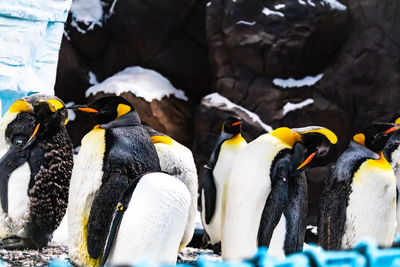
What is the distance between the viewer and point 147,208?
2049 millimetres

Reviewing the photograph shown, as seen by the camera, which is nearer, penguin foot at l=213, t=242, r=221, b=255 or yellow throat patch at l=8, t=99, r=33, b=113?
yellow throat patch at l=8, t=99, r=33, b=113

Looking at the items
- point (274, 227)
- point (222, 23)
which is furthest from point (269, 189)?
point (222, 23)

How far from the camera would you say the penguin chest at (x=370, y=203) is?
2842 mm

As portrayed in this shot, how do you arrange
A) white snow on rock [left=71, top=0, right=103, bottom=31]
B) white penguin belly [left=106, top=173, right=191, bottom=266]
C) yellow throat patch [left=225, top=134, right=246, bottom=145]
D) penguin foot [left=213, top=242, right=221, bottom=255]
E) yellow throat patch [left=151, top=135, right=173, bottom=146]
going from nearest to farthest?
white penguin belly [left=106, top=173, right=191, bottom=266], yellow throat patch [left=151, top=135, right=173, bottom=146], penguin foot [left=213, top=242, right=221, bottom=255], yellow throat patch [left=225, top=134, right=246, bottom=145], white snow on rock [left=71, top=0, right=103, bottom=31]

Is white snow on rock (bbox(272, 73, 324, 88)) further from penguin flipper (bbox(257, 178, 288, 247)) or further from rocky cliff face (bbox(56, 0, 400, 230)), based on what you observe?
penguin flipper (bbox(257, 178, 288, 247))

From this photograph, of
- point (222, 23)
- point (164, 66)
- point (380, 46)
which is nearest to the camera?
point (380, 46)

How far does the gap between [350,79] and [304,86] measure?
1.96 feet

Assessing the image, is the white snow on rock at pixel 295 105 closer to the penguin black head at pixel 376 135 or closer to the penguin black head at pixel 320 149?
the penguin black head at pixel 376 135

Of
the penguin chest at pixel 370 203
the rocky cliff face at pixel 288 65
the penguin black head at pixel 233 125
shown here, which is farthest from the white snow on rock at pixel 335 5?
the penguin chest at pixel 370 203

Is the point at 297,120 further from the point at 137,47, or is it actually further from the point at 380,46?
the point at 137,47

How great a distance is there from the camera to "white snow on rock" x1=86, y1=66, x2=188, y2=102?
7.71 meters

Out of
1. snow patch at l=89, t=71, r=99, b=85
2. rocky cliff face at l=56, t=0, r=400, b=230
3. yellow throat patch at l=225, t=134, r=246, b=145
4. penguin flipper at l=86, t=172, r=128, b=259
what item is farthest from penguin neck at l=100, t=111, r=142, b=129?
snow patch at l=89, t=71, r=99, b=85

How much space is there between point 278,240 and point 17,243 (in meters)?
1.40

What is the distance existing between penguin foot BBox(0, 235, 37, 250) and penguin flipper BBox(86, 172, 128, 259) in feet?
2.64
